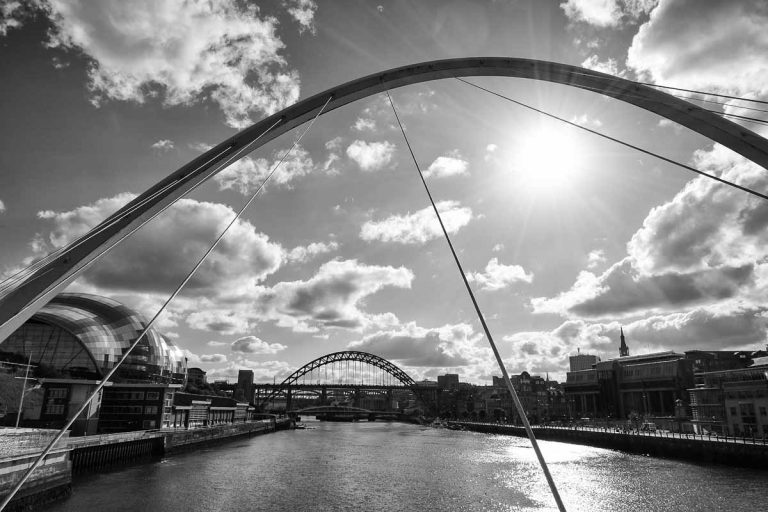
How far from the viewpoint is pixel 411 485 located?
34.5 meters

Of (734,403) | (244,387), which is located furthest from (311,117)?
(244,387)

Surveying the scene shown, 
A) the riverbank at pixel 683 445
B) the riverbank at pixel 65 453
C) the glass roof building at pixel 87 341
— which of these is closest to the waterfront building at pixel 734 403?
the riverbank at pixel 683 445

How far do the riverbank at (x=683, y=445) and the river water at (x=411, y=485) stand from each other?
8.34 ft

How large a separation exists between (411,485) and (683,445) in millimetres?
33243

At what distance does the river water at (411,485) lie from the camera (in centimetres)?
2727

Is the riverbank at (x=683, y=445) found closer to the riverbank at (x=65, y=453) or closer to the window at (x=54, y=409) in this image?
the riverbank at (x=65, y=453)

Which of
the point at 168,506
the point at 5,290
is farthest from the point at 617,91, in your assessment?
the point at 168,506

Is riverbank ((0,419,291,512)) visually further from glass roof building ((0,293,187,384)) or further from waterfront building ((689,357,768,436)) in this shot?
waterfront building ((689,357,768,436))

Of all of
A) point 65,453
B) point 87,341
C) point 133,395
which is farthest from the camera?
point 87,341

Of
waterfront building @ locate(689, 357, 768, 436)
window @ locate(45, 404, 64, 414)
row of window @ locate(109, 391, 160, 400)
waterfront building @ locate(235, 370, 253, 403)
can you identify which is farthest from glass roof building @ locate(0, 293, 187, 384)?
waterfront building @ locate(689, 357, 768, 436)

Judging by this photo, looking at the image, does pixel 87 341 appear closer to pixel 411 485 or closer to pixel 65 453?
pixel 65 453

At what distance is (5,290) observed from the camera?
20.9 feet

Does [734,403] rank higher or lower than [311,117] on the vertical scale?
lower

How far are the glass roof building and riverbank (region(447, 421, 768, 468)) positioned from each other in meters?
73.5
